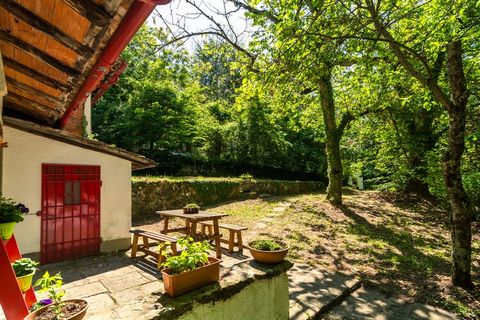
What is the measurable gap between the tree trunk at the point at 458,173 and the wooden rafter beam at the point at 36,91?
5.99m

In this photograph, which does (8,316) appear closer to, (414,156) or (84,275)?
(84,275)

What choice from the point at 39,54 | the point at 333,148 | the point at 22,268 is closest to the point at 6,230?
the point at 22,268

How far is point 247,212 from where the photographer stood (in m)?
10.3

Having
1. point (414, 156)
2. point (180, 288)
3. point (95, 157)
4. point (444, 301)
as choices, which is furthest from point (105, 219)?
point (414, 156)

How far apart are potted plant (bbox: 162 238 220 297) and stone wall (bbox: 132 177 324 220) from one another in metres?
7.39

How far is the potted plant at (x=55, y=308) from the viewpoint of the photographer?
206 cm

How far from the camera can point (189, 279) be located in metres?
2.64

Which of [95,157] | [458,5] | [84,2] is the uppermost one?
[458,5]

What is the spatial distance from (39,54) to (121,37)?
2.97 feet

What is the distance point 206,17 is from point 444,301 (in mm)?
7331

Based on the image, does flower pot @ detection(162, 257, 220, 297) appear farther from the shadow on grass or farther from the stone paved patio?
the shadow on grass

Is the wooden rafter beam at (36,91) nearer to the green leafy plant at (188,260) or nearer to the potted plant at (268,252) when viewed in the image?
the green leafy plant at (188,260)

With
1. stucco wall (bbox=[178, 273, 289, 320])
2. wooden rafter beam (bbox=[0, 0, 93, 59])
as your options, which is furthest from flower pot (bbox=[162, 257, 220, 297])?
wooden rafter beam (bbox=[0, 0, 93, 59])

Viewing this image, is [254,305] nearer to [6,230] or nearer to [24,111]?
[6,230]
